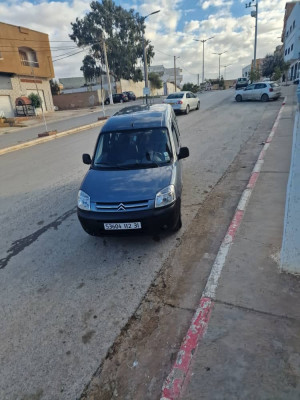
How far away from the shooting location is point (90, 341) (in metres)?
2.77

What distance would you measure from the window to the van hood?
3425cm

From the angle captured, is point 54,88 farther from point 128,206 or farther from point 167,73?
point 128,206

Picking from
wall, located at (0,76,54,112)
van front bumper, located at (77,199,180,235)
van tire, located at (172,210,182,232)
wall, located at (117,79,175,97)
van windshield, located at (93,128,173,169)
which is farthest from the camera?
wall, located at (117,79,175,97)

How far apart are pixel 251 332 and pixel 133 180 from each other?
262 centimetres

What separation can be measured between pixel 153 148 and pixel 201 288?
272 cm

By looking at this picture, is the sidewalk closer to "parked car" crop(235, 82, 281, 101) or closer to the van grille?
the van grille

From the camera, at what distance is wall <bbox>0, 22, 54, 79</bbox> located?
28641mm

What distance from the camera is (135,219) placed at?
12.7ft

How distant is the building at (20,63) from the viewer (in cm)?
2892

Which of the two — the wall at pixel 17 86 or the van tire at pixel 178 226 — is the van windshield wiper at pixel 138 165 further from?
the wall at pixel 17 86

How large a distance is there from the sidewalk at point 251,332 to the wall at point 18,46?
3311 cm

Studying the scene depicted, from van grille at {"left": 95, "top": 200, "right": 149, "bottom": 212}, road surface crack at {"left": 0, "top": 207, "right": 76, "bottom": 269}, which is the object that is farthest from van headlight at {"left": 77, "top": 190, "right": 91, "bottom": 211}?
road surface crack at {"left": 0, "top": 207, "right": 76, "bottom": 269}

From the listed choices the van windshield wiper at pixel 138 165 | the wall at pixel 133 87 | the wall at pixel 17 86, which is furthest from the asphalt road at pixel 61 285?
the wall at pixel 133 87

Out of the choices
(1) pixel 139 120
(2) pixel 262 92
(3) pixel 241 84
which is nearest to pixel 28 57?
(2) pixel 262 92
